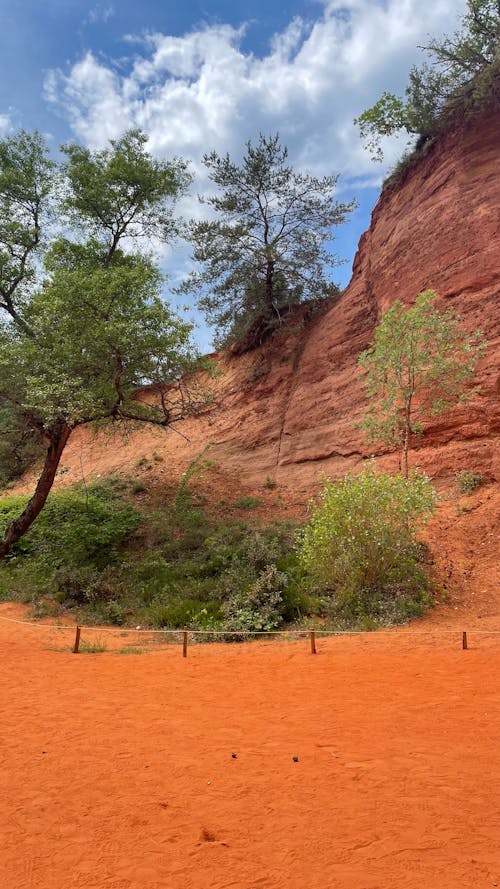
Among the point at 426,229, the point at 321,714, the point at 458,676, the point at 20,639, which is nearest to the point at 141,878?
the point at 321,714

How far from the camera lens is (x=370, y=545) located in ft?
32.8

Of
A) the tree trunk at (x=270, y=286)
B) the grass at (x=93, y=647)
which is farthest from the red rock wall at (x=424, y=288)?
the grass at (x=93, y=647)

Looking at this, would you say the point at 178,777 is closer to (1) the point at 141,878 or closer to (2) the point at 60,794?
(2) the point at 60,794

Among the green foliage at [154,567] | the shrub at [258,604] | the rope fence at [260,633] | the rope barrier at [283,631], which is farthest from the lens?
the green foliage at [154,567]

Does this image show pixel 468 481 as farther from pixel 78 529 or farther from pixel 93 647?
pixel 78 529

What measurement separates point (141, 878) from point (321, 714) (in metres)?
3.03

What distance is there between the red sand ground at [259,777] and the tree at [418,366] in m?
7.84

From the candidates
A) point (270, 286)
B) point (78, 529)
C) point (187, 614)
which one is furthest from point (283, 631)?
point (270, 286)

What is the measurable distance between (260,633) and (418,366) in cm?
808

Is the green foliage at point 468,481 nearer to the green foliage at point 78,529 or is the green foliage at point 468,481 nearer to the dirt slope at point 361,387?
the dirt slope at point 361,387

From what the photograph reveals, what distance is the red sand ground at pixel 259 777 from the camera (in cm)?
294

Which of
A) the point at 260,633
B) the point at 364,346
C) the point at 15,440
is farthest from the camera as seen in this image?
A: the point at 364,346

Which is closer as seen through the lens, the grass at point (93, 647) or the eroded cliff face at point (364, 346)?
the grass at point (93, 647)

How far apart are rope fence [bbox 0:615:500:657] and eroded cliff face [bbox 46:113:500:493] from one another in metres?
5.87
